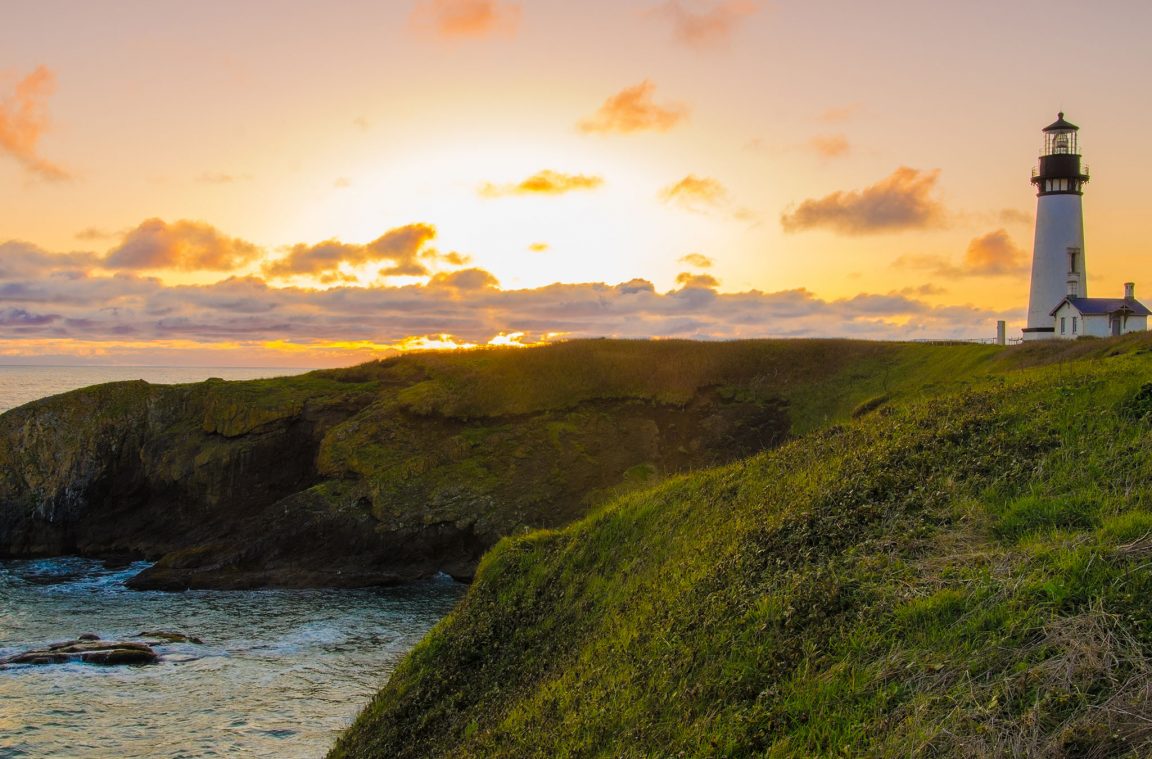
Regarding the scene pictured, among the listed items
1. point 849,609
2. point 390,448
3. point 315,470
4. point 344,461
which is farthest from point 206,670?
point 849,609

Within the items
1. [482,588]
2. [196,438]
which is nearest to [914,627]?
[482,588]

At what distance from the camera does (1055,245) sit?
187 feet

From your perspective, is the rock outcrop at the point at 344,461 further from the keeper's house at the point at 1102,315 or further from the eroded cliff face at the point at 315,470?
the keeper's house at the point at 1102,315

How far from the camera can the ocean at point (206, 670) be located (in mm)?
24281

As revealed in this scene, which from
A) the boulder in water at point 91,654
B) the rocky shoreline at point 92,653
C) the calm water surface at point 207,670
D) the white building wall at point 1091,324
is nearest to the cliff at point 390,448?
the calm water surface at point 207,670

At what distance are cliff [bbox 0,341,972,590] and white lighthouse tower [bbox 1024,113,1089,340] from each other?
361 inches

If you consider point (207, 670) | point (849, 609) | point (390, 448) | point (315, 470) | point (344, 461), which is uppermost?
point (849, 609)

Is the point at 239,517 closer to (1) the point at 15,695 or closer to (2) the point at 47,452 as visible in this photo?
(2) the point at 47,452

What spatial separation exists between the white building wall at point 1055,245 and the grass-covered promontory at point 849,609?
142 feet

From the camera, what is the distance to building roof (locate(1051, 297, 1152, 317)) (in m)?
52.2

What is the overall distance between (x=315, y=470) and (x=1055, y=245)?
166 ft

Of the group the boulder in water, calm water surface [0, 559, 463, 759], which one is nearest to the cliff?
calm water surface [0, 559, 463, 759]

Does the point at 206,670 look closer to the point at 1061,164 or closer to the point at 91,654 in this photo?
the point at 91,654

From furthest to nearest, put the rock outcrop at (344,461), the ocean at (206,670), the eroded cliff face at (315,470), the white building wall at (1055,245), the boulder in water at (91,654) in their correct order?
the white building wall at (1055,245) < the rock outcrop at (344,461) < the eroded cliff face at (315,470) < the boulder in water at (91,654) < the ocean at (206,670)
